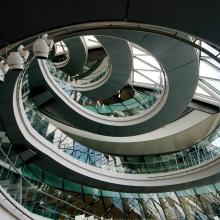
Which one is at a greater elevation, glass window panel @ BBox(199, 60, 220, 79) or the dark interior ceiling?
glass window panel @ BBox(199, 60, 220, 79)

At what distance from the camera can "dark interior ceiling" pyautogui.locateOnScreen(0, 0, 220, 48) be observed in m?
4.75

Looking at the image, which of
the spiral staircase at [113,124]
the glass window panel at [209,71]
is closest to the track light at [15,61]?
the spiral staircase at [113,124]

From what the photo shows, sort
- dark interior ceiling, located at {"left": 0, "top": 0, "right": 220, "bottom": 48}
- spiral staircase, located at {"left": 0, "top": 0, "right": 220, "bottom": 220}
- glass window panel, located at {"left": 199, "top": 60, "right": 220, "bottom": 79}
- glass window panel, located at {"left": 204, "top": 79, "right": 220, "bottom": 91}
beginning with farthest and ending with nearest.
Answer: glass window panel, located at {"left": 204, "top": 79, "right": 220, "bottom": 91}
glass window panel, located at {"left": 199, "top": 60, "right": 220, "bottom": 79}
spiral staircase, located at {"left": 0, "top": 0, "right": 220, "bottom": 220}
dark interior ceiling, located at {"left": 0, "top": 0, "right": 220, "bottom": 48}

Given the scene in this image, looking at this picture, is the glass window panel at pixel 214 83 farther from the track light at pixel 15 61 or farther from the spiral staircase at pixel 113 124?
the track light at pixel 15 61

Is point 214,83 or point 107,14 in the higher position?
point 214,83

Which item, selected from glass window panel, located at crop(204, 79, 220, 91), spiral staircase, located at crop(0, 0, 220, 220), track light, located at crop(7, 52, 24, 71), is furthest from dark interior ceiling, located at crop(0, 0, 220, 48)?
glass window panel, located at crop(204, 79, 220, 91)

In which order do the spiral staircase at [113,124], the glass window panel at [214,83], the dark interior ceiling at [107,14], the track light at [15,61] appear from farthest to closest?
the glass window panel at [214,83], the spiral staircase at [113,124], the dark interior ceiling at [107,14], the track light at [15,61]

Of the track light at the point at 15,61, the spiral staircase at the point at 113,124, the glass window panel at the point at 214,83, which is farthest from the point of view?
the glass window panel at the point at 214,83

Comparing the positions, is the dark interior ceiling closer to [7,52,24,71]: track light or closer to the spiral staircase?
the spiral staircase

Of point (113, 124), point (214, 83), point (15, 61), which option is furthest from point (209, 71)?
point (15, 61)

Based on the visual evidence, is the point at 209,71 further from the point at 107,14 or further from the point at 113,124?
the point at 107,14

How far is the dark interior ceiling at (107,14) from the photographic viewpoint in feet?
15.6

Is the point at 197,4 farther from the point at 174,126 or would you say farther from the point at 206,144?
the point at 174,126

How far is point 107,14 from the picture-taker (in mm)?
4984
